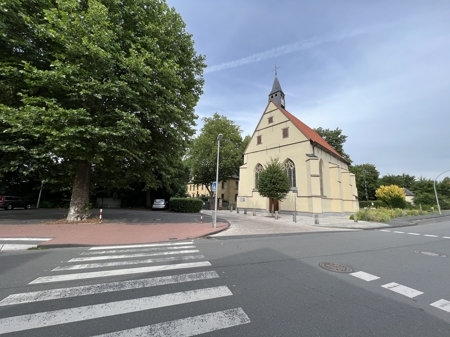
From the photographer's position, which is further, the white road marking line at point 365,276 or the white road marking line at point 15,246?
the white road marking line at point 15,246

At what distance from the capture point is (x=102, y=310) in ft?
10.5

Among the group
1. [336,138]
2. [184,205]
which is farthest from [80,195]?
[336,138]

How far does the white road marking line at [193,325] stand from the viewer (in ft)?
8.63

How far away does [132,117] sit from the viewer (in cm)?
991

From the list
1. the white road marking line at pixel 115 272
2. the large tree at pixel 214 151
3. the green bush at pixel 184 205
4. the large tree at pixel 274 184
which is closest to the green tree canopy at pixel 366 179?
the large tree at pixel 214 151

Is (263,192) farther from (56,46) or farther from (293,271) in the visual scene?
(56,46)

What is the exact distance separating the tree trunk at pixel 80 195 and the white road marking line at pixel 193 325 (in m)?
12.5

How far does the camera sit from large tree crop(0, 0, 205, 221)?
912cm

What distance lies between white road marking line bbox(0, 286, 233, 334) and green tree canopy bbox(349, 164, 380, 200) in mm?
62129

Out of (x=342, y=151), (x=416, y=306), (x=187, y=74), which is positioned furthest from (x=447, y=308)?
(x=342, y=151)

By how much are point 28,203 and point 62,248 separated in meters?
27.0

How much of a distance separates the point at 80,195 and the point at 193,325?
13.2 meters

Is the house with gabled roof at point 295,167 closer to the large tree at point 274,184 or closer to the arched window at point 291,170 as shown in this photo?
the arched window at point 291,170

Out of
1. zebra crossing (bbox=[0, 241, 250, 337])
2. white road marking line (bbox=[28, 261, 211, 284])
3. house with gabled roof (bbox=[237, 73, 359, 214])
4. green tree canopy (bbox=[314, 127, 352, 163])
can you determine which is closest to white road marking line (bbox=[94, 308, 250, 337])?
zebra crossing (bbox=[0, 241, 250, 337])
